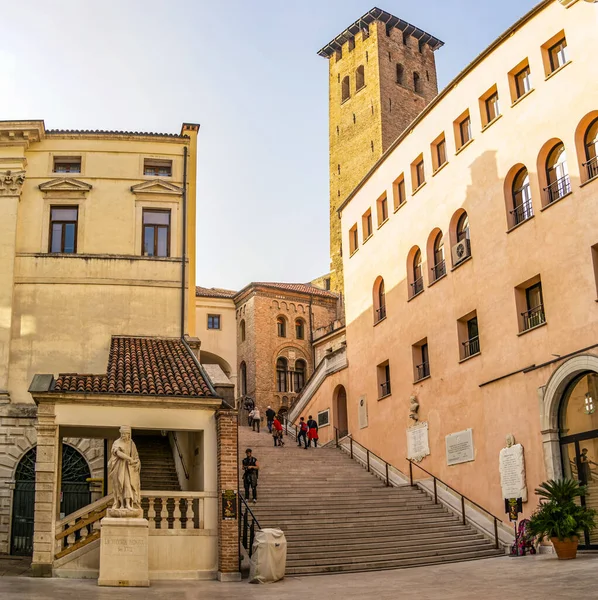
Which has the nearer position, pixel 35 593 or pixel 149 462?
pixel 35 593

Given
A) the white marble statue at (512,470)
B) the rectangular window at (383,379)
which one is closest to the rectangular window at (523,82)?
the white marble statue at (512,470)

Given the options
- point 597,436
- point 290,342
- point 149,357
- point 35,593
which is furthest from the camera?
point 290,342

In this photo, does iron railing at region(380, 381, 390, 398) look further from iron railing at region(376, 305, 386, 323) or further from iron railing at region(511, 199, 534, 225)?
iron railing at region(511, 199, 534, 225)

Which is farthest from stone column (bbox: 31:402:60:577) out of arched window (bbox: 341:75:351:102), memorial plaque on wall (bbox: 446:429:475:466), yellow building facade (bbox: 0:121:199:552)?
arched window (bbox: 341:75:351:102)

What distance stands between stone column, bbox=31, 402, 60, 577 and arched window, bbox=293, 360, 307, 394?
3472 cm

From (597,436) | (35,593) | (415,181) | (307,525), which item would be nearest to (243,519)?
(307,525)

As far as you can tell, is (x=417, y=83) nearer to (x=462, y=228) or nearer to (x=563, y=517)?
(x=462, y=228)

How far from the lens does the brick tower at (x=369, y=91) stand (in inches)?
2443

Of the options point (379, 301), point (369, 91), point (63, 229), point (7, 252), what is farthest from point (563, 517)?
point (369, 91)

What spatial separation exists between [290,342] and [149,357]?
29.5 m

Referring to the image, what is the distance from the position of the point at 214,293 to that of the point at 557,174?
34663 millimetres

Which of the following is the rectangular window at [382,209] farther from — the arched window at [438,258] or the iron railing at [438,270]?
the iron railing at [438,270]

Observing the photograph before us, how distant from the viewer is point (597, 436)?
18.4 m

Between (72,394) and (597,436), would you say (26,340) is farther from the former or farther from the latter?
(597,436)
